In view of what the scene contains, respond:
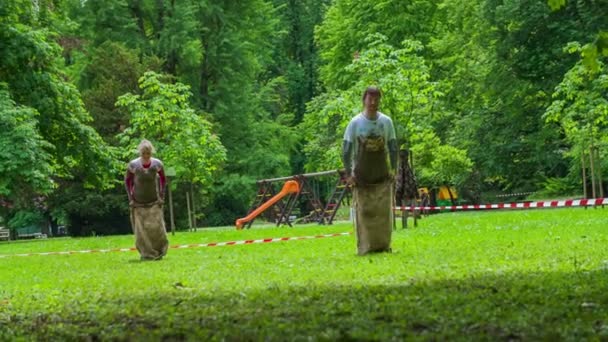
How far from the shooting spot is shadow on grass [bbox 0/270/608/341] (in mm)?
6316

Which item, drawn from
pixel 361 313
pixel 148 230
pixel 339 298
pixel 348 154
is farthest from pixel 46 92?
pixel 361 313

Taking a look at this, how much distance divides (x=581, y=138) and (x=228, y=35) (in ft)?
88.6

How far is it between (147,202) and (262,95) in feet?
137

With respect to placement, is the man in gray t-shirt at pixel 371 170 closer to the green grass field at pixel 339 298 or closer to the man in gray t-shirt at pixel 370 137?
the man in gray t-shirt at pixel 370 137

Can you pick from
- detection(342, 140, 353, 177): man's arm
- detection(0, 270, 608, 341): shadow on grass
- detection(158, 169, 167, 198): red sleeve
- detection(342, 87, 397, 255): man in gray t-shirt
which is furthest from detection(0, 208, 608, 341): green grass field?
detection(158, 169, 167, 198): red sleeve

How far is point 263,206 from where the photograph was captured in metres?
37.5

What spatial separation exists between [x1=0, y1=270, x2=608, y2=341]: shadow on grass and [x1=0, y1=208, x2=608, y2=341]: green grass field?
1 cm

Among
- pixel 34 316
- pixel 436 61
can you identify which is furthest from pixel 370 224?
pixel 436 61

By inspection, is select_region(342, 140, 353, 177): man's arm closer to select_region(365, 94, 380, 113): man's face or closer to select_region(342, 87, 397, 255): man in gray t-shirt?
select_region(342, 87, 397, 255): man in gray t-shirt

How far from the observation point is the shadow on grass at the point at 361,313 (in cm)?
632

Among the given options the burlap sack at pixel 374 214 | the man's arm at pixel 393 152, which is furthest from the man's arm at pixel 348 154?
the man's arm at pixel 393 152

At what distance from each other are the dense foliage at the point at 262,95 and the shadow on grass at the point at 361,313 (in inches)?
653

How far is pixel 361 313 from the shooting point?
7.22m

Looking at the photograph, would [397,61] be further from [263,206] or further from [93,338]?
[93,338]
